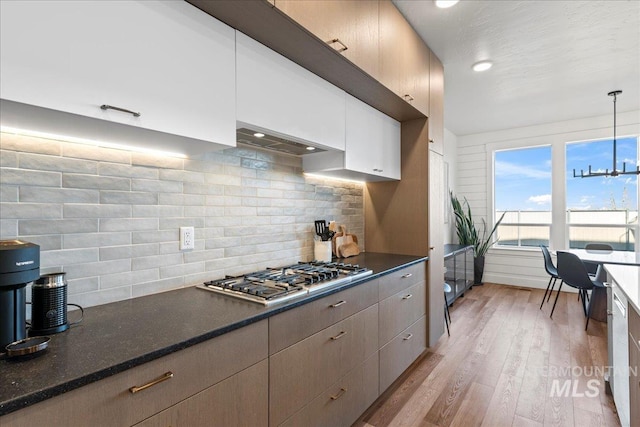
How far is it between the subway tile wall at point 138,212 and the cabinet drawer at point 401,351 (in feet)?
3.06

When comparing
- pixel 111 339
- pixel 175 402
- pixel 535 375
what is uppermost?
pixel 111 339

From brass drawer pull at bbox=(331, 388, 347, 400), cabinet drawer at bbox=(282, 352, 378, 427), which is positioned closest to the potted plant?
cabinet drawer at bbox=(282, 352, 378, 427)

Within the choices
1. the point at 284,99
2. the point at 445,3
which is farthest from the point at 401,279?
the point at 445,3

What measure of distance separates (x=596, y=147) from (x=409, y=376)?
4.81m

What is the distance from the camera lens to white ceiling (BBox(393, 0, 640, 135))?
7.19 feet

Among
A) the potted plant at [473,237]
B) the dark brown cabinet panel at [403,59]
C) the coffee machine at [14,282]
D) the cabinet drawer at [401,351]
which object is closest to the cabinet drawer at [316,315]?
the cabinet drawer at [401,351]

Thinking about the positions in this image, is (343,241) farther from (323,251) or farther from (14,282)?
(14,282)

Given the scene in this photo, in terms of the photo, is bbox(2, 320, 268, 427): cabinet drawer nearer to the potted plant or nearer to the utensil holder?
the utensil holder

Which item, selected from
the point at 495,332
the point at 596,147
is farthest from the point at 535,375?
the point at 596,147

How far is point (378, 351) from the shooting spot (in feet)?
6.49

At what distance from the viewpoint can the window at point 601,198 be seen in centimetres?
448

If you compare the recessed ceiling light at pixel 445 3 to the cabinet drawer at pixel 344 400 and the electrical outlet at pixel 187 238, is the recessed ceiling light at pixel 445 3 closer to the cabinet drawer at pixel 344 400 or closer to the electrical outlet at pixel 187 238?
the electrical outlet at pixel 187 238

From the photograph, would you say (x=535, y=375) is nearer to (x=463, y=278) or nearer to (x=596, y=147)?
(x=463, y=278)

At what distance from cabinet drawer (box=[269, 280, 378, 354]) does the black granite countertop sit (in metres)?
0.05
